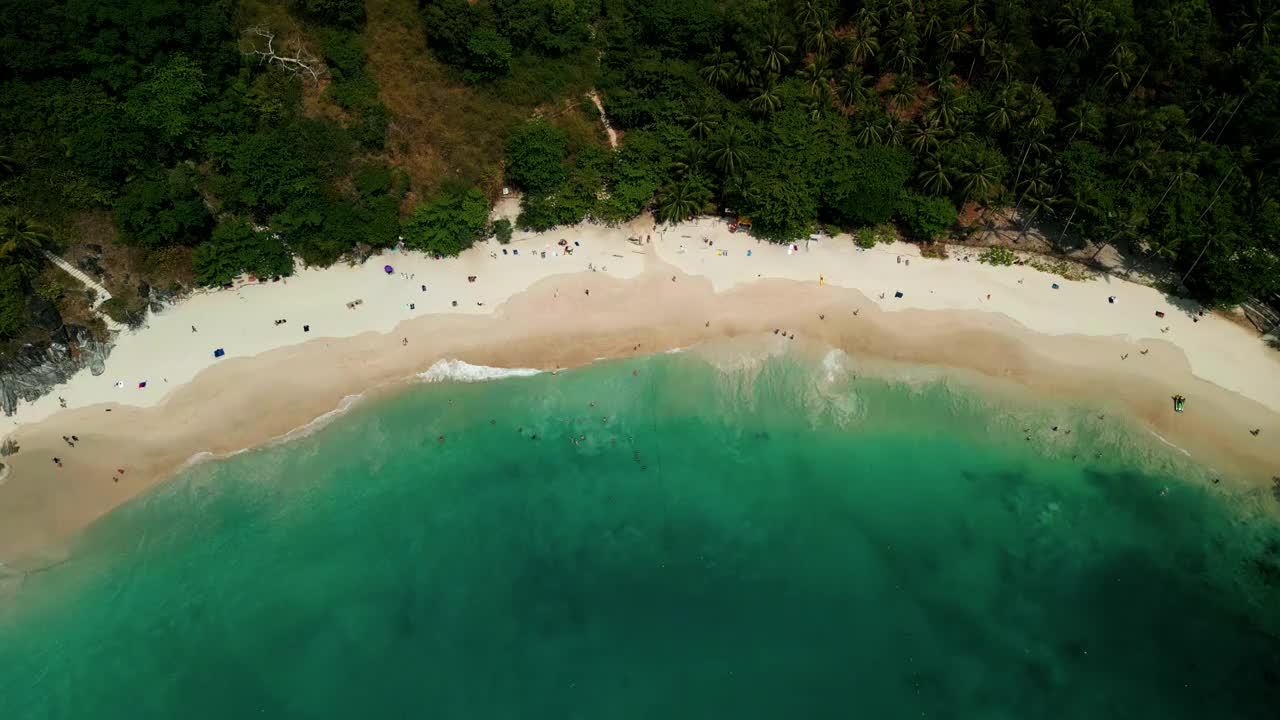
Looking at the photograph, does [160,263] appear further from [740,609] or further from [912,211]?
[912,211]

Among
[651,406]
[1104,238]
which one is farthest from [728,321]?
[1104,238]

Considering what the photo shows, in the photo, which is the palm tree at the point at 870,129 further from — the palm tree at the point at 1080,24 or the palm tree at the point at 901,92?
the palm tree at the point at 1080,24

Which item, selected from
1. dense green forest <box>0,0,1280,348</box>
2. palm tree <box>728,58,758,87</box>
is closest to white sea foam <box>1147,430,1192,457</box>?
dense green forest <box>0,0,1280,348</box>

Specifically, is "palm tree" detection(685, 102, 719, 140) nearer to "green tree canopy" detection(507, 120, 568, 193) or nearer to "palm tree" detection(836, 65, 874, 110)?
"green tree canopy" detection(507, 120, 568, 193)

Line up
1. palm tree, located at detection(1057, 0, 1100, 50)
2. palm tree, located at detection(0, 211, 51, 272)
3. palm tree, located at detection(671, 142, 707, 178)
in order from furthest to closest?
1. palm tree, located at detection(1057, 0, 1100, 50)
2. palm tree, located at detection(671, 142, 707, 178)
3. palm tree, located at detection(0, 211, 51, 272)

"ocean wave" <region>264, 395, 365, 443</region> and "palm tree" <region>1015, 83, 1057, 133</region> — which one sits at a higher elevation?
"palm tree" <region>1015, 83, 1057, 133</region>

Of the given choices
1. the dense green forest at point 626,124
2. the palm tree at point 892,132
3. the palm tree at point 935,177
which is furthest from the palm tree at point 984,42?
the palm tree at point 935,177
